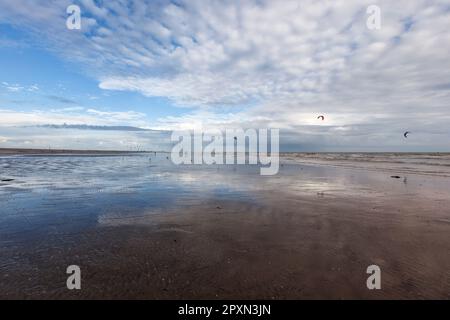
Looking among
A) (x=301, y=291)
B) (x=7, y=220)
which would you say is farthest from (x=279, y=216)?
(x=7, y=220)

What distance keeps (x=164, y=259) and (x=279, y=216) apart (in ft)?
18.6

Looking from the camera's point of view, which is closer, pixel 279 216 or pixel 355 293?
pixel 355 293

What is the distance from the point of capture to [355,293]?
4859 millimetres

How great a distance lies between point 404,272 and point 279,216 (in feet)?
16.6

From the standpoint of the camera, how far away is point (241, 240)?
752 centimetres

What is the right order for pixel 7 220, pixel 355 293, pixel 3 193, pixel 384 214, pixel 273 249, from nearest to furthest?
pixel 355 293
pixel 273 249
pixel 7 220
pixel 384 214
pixel 3 193

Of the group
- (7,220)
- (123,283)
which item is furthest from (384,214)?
(7,220)

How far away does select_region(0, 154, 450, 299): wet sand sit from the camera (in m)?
4.93

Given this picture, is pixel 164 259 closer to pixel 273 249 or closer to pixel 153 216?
pixel 273 249

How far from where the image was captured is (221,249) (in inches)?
268

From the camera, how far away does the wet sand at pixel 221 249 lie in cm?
493
